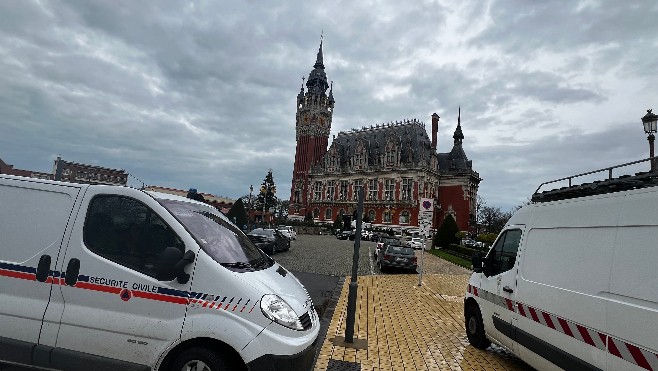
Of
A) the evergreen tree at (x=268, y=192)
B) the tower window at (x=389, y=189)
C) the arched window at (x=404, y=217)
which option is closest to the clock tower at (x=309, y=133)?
the evergreen tree at (x=268, y=192)

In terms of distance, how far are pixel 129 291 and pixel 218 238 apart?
97 centimetres

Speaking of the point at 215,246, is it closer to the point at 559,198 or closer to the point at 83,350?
the point at 83,350

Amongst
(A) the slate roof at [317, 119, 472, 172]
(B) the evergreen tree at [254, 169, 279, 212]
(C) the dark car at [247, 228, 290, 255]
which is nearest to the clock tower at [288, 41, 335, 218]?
(A) the slate roof at [317, 119, 472, 172]

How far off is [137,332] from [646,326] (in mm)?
4608

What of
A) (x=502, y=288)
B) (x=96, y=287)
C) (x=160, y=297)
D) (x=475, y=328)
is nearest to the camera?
(x=160, y=297)

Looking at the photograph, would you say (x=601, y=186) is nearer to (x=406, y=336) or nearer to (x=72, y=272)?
(x=406, y=336)

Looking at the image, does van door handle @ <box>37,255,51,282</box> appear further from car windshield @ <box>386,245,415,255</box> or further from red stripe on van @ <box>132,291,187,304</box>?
car windshield @ <box>386,245,415,255</box>

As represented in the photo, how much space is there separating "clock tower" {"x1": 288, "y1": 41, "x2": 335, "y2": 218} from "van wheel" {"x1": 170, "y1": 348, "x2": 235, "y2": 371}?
75.0 metres

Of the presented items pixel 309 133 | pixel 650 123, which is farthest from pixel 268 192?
pixel 650 123

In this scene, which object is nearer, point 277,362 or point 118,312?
point 277,362

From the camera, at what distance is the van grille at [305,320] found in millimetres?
3714

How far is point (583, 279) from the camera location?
→ 4.18m

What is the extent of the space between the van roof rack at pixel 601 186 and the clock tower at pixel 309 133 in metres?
73.1

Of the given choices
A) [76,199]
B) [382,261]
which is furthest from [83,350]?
[382,261]
